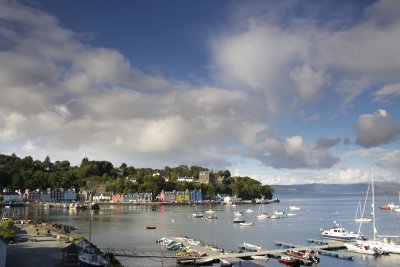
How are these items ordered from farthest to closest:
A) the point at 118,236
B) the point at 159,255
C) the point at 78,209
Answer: the point at 78,209 < the point at 118,236 < the point at 159,255

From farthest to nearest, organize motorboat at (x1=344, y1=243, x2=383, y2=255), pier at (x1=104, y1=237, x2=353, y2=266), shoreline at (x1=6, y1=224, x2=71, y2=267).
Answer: motorboat at (x1=344, y1=243, x2=383, y2=255) < pier at (x1=104, y1=237, x2=353, y2=266) < shoreline at (x1=6, y1=224, x2=71, y2=267)

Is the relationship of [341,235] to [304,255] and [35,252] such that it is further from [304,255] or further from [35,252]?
[35,252]

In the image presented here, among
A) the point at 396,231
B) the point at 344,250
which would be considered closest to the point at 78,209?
the point at 396,231

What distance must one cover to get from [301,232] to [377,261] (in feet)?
125

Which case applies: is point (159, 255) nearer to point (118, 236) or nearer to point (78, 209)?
point (118, 236)

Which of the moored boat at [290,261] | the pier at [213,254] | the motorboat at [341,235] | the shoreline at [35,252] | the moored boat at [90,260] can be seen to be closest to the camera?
the moored boat at [90,260]

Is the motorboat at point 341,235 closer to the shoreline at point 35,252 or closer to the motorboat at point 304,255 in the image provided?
the motorboat at point 304,255

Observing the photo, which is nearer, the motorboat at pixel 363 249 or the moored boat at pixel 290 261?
the moored boat at pixel 290 261

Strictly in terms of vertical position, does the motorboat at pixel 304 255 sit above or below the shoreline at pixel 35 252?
below

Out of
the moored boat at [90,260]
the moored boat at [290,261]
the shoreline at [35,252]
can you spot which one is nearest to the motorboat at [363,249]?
the moored boat at [290,261]

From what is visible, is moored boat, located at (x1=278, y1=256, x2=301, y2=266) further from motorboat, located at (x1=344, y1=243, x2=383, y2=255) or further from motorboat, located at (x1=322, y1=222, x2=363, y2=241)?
motorboat, located at (x1=322, y1=222, x2=363, y2=241)

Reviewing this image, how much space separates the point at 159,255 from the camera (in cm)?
5719

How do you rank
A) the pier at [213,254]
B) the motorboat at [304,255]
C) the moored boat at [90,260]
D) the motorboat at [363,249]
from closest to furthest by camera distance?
the moored boat at [90,260] < the pier at [213,254] < the motorboat at [304,255] < the motorboat at [363,249]

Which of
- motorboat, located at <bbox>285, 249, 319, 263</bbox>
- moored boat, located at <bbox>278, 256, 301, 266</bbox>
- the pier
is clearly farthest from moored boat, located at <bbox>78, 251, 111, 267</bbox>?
motorboat, located at <bbox>285, 249, 319, 263</bbox>
